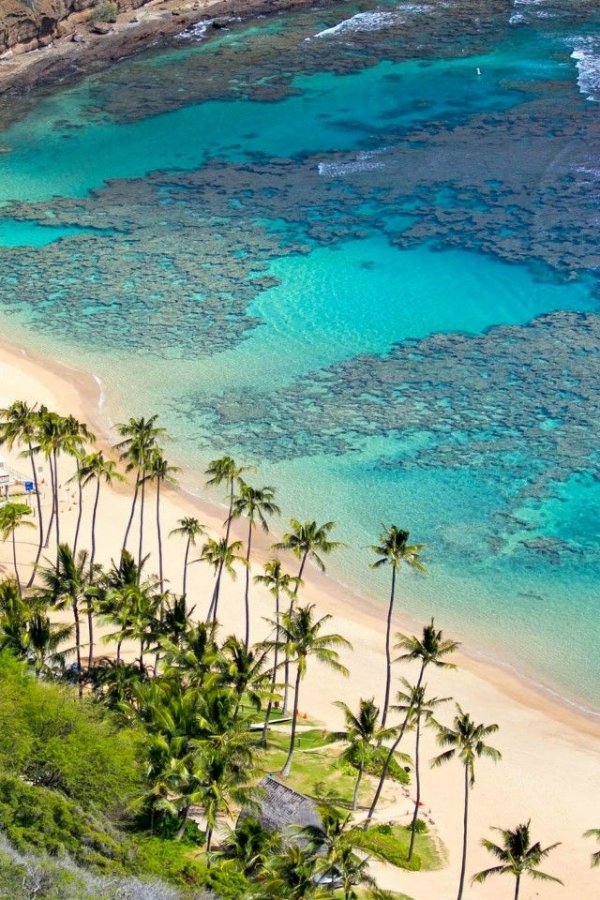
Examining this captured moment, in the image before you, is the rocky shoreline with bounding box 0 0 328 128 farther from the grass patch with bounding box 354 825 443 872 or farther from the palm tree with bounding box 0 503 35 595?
the grass patch with bounding box 354 825 443 872

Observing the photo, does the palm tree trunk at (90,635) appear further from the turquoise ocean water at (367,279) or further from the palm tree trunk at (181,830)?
the turquoise ocean water at (367,279)

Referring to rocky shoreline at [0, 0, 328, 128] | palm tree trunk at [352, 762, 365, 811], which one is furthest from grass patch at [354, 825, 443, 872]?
rocky shoreline at [0, 0, 328, 128]

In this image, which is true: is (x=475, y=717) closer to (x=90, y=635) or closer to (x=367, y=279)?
(x=90, y=635)

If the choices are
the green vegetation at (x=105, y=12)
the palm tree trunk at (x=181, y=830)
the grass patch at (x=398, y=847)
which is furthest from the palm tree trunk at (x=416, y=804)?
the green vegetation at (x=105, y=12)

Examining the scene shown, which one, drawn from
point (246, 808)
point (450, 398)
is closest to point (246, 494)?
point (246, 808)

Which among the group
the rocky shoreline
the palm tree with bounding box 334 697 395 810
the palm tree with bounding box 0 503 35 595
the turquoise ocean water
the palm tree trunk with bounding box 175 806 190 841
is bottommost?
the palm tree trunk with bounding box 175 806 190 841

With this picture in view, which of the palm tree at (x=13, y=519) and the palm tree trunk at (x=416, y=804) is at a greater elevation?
the palm tree at (x=13, y=519)

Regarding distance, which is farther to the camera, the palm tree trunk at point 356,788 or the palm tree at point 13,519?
the palm tree at point 13,519
